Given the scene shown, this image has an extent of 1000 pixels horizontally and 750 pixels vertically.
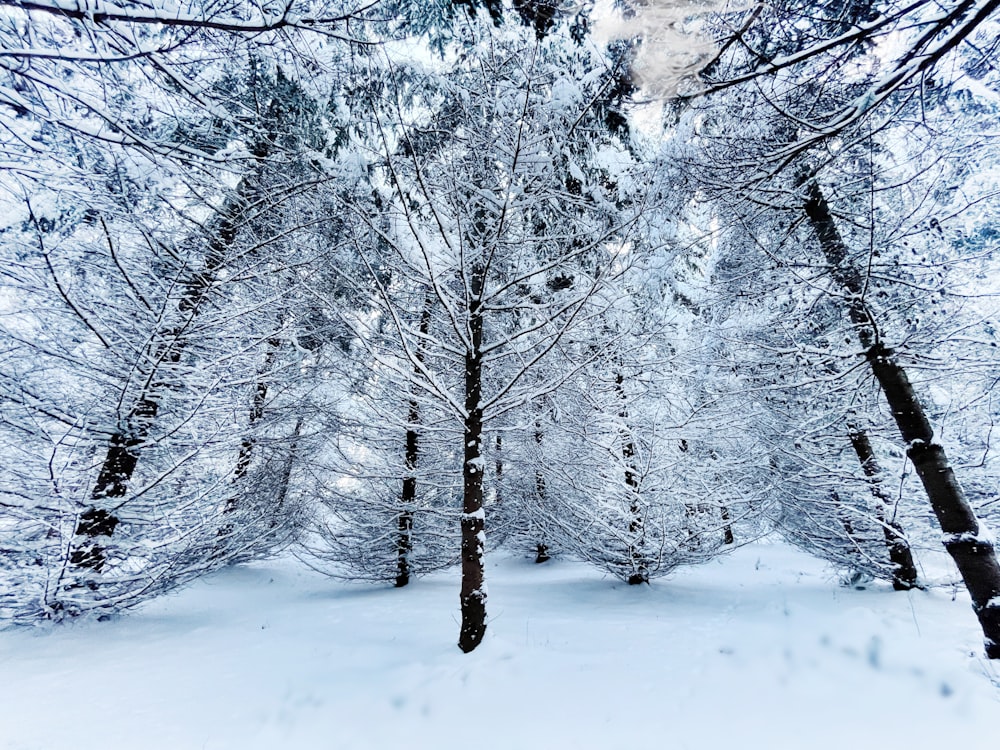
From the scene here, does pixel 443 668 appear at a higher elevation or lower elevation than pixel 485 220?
lower

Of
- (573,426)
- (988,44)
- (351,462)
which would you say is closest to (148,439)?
(351,462)

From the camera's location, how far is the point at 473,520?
152 inches

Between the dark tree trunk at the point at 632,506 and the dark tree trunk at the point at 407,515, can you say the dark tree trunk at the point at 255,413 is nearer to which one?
the dark tree trunk at the point at 407,515

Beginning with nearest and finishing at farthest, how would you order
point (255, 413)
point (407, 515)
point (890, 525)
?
point (890, 525) < point (255, 413) < point (407, 515)

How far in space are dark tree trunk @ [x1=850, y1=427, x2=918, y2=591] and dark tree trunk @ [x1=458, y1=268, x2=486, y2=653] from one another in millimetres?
5528

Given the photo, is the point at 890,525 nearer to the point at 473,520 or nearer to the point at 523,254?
the point at 473,520

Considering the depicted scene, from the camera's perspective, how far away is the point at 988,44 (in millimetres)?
2549

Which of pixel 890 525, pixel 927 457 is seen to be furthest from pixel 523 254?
pixel 890 525

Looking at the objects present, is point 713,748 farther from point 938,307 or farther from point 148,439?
point 148,439

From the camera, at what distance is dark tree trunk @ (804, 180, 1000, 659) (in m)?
3.21

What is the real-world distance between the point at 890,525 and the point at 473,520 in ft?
21.1

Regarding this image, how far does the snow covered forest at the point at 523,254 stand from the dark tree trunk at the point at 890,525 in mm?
67

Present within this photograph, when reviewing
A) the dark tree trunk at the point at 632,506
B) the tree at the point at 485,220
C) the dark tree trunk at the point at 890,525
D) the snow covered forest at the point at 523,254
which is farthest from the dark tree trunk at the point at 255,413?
the dark tree trunk at the point at 890,525

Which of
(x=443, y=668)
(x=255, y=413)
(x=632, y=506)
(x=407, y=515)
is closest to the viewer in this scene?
(x=443, y=668)
